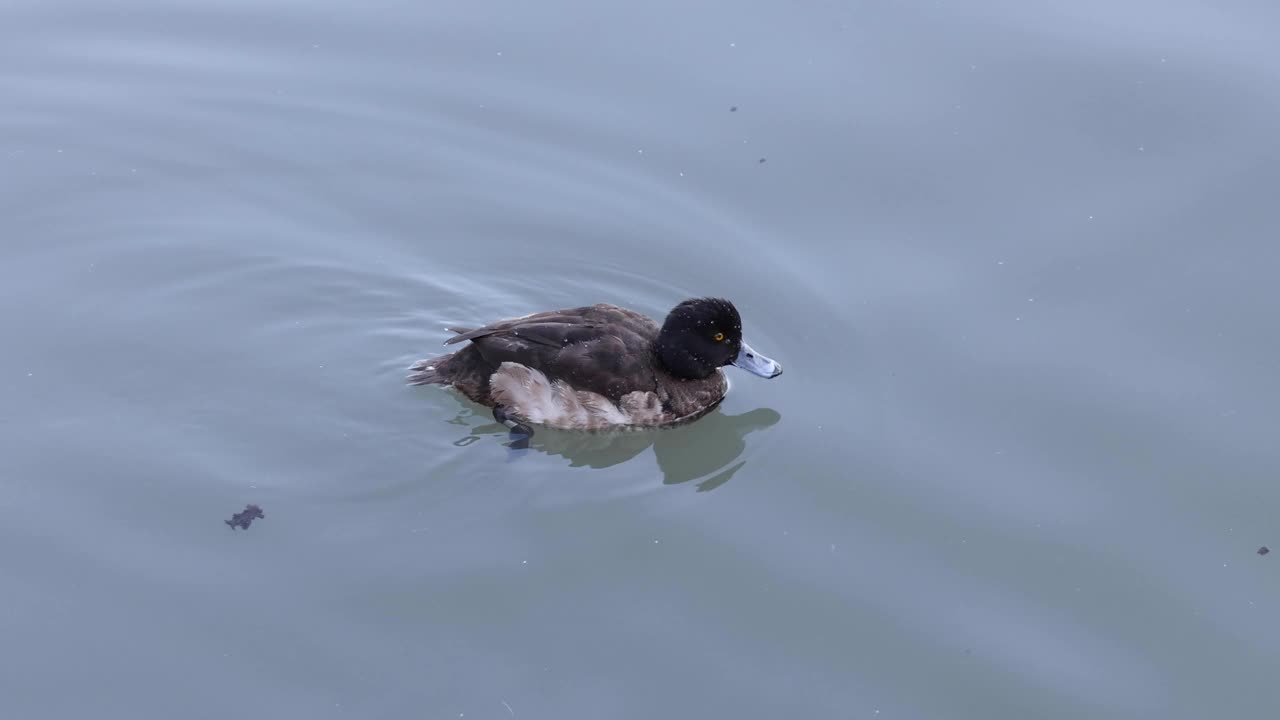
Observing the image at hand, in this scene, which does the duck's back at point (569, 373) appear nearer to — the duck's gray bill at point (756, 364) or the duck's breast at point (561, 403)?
the duck's breast at point (561, 403)

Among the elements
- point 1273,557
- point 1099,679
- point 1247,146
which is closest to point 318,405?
point 1099,679

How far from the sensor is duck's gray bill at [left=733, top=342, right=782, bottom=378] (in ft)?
28.6

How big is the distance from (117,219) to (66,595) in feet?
11.7

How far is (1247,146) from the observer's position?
10.2 m

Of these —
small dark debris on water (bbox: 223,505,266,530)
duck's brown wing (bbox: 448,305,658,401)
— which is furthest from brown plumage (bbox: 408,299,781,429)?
small dark debris on water (bbox: 223,505,266,530)

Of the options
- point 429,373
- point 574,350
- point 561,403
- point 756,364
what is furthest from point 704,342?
point 429,373

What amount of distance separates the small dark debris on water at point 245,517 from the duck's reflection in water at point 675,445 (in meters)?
1.25

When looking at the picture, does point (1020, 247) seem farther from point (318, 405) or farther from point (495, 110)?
point (318, 405)

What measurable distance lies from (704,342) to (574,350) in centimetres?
82

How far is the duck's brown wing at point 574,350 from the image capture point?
8453 millimetres

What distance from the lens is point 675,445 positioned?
8.66 metres

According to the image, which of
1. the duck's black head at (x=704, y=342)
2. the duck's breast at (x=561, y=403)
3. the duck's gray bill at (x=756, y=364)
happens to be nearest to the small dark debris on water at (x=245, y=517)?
the duck's breast at (x=561, y=403)

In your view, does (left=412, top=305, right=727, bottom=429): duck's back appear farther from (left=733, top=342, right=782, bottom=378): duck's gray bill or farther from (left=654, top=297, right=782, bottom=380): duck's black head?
(left=733, top=342, right=782, bottom=378): duck's gray bill

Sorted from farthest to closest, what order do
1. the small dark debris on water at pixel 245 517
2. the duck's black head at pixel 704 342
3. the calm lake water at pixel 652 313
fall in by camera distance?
1. the duck's black head at pixel 704 342
2. the small dark debris on water at pixel 245 517
3. the calm lake water at pixel 652 313
